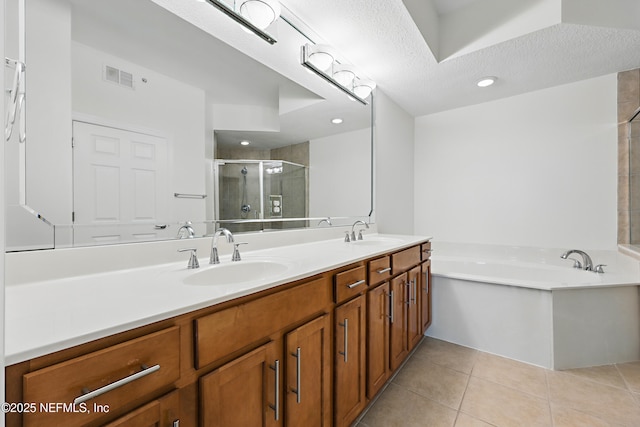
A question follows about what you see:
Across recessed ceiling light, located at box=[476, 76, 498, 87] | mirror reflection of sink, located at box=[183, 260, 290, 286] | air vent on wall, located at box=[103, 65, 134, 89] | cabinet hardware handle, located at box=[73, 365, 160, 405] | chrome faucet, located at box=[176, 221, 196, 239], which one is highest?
recessed ceiling light, located at box=[476, 76, 498, 87]

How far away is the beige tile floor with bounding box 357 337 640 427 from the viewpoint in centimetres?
142

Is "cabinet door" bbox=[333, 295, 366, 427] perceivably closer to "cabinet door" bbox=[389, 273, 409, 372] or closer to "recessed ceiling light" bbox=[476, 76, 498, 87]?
"cabinet door" bbox=[389, 273, 409, 372]

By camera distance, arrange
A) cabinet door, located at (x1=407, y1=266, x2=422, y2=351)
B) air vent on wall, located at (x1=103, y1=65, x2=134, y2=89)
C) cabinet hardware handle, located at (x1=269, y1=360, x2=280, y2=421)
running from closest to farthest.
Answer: cabinet hardware handle, located at (x1=269, y1=360, x2=280, y2=421), air vent on wall, located at (x1=103, y1=65, x2=134, y2=89), cabinet door, located at (x1=407, y1=266, x2=422, y2=351)

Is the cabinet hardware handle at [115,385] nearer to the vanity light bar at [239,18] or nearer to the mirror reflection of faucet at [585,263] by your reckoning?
the vanity light bar at [239,18]

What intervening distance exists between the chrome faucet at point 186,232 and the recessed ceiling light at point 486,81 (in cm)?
262

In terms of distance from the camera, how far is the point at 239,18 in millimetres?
1304

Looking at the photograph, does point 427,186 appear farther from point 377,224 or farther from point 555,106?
point 555,106

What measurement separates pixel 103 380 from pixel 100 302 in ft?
0.75

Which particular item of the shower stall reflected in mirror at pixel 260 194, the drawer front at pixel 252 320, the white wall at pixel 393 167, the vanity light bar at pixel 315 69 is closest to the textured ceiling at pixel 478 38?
the vanity light bar at pixel 315 69

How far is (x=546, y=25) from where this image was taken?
170cm

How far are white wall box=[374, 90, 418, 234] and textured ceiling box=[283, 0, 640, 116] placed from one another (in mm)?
330

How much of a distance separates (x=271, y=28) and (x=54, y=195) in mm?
1369

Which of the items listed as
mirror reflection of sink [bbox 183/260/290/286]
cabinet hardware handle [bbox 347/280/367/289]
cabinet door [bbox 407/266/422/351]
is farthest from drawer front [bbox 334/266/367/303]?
cabinet door [bbox 407/266/422/351]

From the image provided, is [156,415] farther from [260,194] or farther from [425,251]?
[425,251]
